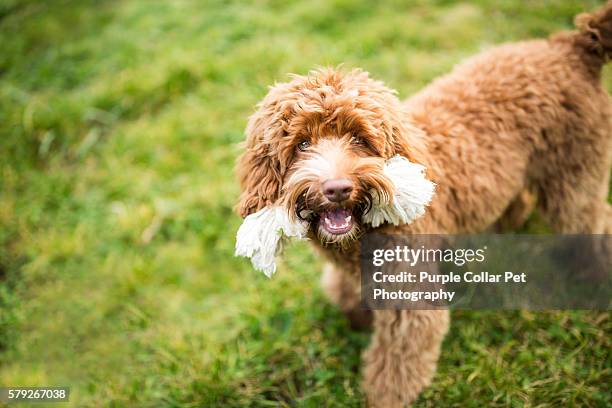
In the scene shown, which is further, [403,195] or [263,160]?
[263,160]

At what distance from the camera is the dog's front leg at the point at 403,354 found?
312 centimetres

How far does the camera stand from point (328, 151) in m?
2.48

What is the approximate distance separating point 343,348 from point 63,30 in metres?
6.32

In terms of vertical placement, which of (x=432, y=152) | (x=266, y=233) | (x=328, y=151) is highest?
(x=432, y=152)

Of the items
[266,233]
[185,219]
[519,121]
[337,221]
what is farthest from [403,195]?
[185,219]

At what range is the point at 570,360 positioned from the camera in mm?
3420

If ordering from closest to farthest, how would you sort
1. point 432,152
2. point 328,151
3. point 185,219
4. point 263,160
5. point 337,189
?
point 337,189
point 328,151
point 263,160
point 432,152
point 185,219

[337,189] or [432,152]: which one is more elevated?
[432,152]

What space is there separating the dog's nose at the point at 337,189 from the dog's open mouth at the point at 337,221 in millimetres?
124

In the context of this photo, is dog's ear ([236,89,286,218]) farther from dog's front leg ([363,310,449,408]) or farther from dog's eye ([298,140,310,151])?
dog's front leg ([363,310,449,408])

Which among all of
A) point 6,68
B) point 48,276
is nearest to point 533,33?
point 48,276

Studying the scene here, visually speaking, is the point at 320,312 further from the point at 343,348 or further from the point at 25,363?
the point at 25,363

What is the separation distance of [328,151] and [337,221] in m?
0.37

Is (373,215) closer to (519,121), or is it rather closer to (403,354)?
(403,354)
